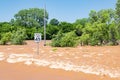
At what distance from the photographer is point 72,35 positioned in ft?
88.2

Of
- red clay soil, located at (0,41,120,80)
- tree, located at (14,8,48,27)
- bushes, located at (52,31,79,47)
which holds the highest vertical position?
tree, located at (14,8,48,27)

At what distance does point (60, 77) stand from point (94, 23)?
20527mm

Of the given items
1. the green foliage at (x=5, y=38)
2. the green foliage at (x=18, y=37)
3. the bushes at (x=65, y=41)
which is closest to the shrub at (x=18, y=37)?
the green foliage at (x=18, y=37)

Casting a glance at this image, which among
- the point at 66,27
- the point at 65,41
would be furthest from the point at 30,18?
the point at 65,41

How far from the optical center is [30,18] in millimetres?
67312

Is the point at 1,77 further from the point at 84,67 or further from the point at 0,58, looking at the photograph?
the point at 0,58

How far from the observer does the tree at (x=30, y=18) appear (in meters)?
65.2

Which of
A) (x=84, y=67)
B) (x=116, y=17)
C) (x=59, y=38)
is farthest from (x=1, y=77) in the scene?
(x=116, y=17)

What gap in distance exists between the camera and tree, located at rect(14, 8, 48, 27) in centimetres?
6519

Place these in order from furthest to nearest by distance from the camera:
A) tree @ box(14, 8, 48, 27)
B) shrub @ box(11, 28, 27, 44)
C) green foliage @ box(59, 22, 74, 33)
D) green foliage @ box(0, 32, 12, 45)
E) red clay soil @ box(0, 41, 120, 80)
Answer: tree @ box(14, 8, 48, 27) < green foliage @ box(59, 22, 74, 33) < green foliage @ box(0, 32, 12, 45) < shrub @ box(11, 28, 27, 44) < red clay soil @ box(0, 41, 120, 80)

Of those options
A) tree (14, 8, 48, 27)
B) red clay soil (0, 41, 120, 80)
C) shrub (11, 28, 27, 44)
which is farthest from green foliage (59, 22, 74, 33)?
red clay soil (0, 41, 120, 80)

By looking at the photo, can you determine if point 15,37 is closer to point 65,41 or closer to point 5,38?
point 5,38

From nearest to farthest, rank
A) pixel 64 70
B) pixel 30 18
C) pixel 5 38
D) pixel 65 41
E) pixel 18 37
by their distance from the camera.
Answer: pixel 64 70 → pixel 65 41 → pixel 18 37 → pixel 5 38 → pixel 30 18

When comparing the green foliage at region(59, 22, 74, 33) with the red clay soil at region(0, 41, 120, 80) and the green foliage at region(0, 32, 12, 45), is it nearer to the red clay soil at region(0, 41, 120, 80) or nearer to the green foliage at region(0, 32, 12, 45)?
A: the green foliage at region(0, 32, 12, 45)
